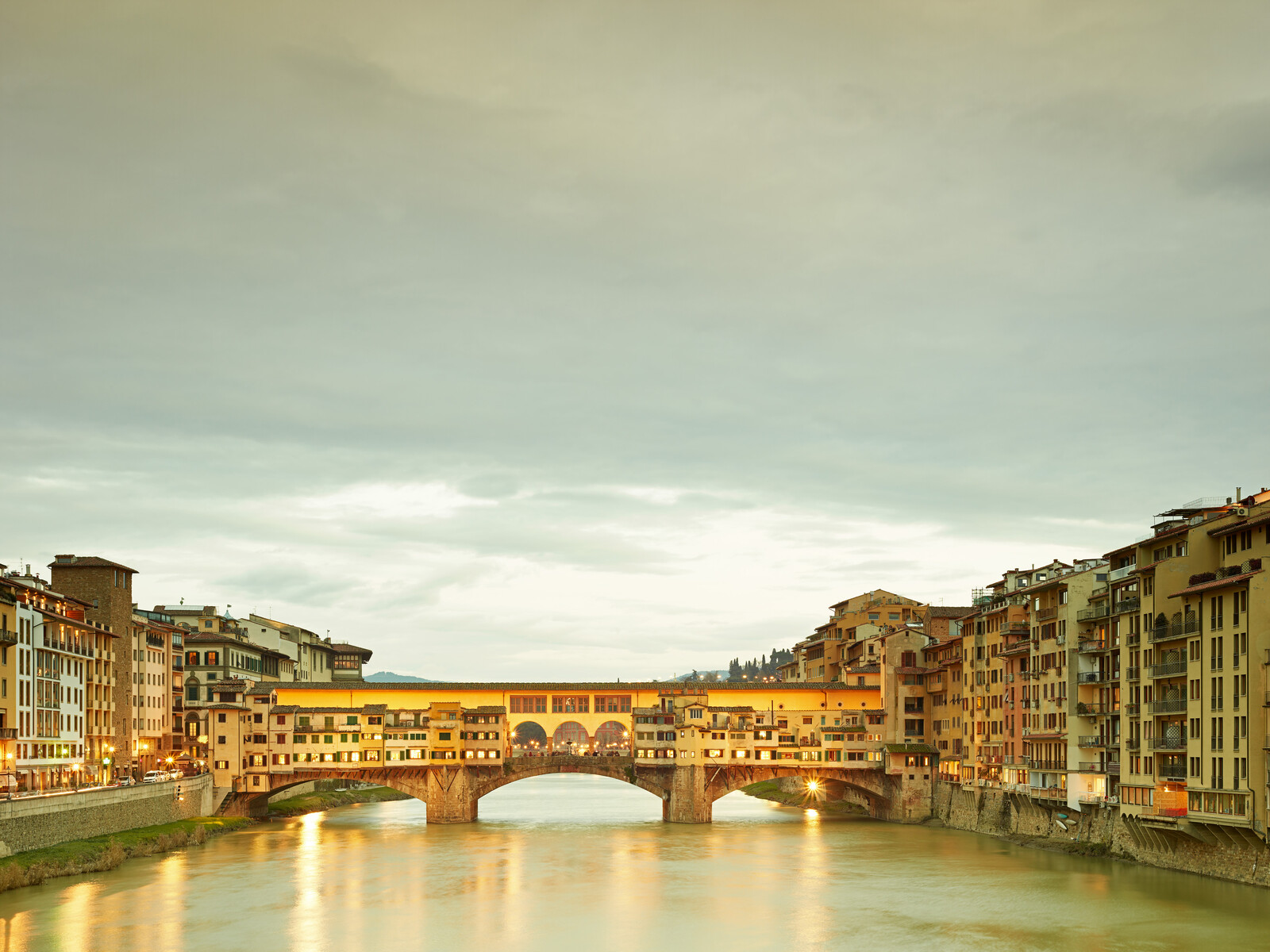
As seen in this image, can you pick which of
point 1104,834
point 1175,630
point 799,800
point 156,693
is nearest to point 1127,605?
point 1175,630

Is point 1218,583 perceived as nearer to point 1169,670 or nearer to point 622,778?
point 1169,670

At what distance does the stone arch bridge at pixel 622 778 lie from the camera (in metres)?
109

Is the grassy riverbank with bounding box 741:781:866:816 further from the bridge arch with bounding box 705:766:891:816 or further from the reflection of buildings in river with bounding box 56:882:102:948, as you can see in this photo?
the reflection of buildings in river with bounding box 56:882:102:948

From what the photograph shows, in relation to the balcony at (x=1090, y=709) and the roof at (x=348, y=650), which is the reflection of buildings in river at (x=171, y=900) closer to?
the balcony at (x=1090, y=709)

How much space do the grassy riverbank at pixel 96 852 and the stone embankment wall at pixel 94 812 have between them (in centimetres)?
54

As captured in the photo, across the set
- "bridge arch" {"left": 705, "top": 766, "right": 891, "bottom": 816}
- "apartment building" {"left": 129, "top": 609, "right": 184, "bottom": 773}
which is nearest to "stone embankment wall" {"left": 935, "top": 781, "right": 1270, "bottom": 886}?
"bridge arch" {"left": 705, "top": 766, "right": 891, "bottom": 816}

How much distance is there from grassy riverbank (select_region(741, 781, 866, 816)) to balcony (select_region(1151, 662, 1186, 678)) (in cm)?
5066

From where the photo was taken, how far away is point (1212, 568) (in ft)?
224

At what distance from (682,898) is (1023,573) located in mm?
42934

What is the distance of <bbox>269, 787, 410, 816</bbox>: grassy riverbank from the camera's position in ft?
389

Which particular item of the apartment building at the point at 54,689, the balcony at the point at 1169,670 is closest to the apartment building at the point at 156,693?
the apartment building at the point at 54,689

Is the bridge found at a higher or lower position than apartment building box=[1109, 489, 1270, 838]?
lower

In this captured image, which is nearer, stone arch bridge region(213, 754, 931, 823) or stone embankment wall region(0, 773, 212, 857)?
stone embankment wall region(0, 773, 212, 857)

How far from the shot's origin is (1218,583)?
62.3m
